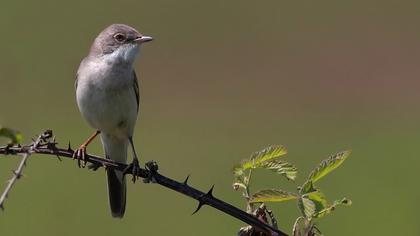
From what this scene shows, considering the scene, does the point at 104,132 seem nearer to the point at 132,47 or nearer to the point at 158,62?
the point at 132,47

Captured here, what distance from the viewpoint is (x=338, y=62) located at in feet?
101

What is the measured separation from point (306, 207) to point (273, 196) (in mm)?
113

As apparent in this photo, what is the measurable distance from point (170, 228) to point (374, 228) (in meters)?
2.92

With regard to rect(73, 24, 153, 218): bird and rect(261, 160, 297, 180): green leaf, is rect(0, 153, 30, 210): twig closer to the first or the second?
rect(261, 160, 297, 180): green leaf

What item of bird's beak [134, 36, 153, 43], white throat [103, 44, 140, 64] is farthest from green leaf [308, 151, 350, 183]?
bird's beak [134, 36, 153, 43]

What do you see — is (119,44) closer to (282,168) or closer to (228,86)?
(282,168)

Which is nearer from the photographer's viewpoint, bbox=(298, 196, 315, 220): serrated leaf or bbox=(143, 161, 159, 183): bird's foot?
bbox=(298, 196, 315, 220): serrated leaf

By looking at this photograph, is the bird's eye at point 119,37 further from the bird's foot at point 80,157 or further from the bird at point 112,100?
the bird's foot at point 80,157

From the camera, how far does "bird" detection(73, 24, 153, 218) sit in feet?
18.9

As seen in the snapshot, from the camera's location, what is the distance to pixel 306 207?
277cm

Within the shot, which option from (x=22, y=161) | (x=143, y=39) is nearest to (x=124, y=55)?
(x=143, y=39)

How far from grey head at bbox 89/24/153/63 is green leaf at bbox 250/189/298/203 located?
363cm

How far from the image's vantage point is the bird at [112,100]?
5.75 meters

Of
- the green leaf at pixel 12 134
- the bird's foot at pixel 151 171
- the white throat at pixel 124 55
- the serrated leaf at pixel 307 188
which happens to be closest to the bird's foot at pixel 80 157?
the bird's foot at pixel 151 171
